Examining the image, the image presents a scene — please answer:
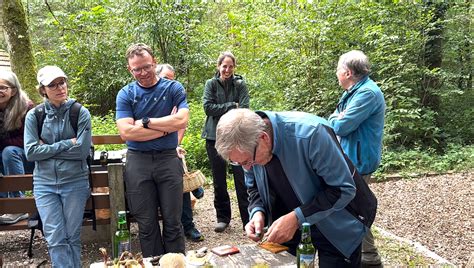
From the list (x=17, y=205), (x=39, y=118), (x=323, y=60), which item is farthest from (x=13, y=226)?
(x=323, y=60)

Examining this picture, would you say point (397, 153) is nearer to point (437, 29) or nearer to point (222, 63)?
Answer: point (437, 29)

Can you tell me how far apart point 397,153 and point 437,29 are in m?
3.47

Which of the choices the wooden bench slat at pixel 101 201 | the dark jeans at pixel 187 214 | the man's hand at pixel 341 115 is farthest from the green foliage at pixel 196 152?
the man's hand at pixel 341 115

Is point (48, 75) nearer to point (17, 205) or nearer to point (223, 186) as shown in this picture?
point (17, 205)

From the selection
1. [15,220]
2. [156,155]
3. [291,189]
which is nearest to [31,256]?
[15,220]

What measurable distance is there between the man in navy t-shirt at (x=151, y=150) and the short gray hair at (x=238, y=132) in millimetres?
→ 1648

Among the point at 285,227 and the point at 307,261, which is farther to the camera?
the point at 285,227

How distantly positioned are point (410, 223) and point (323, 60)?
594 centimetres

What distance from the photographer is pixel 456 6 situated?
1048 centimetres

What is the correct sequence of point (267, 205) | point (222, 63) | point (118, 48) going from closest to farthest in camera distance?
point (267, 205) → point (222, 63) → point (118, 48)

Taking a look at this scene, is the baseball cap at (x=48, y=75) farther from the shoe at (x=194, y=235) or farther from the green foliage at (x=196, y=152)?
the green foliage at (x=196, y=152)

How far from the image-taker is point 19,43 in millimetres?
6672

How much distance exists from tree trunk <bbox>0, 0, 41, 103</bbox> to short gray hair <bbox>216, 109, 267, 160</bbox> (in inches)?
222

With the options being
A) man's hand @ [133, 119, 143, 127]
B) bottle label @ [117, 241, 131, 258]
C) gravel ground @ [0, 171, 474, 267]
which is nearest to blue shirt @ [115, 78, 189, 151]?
man's hand @ [133, 119, 143, 127]
